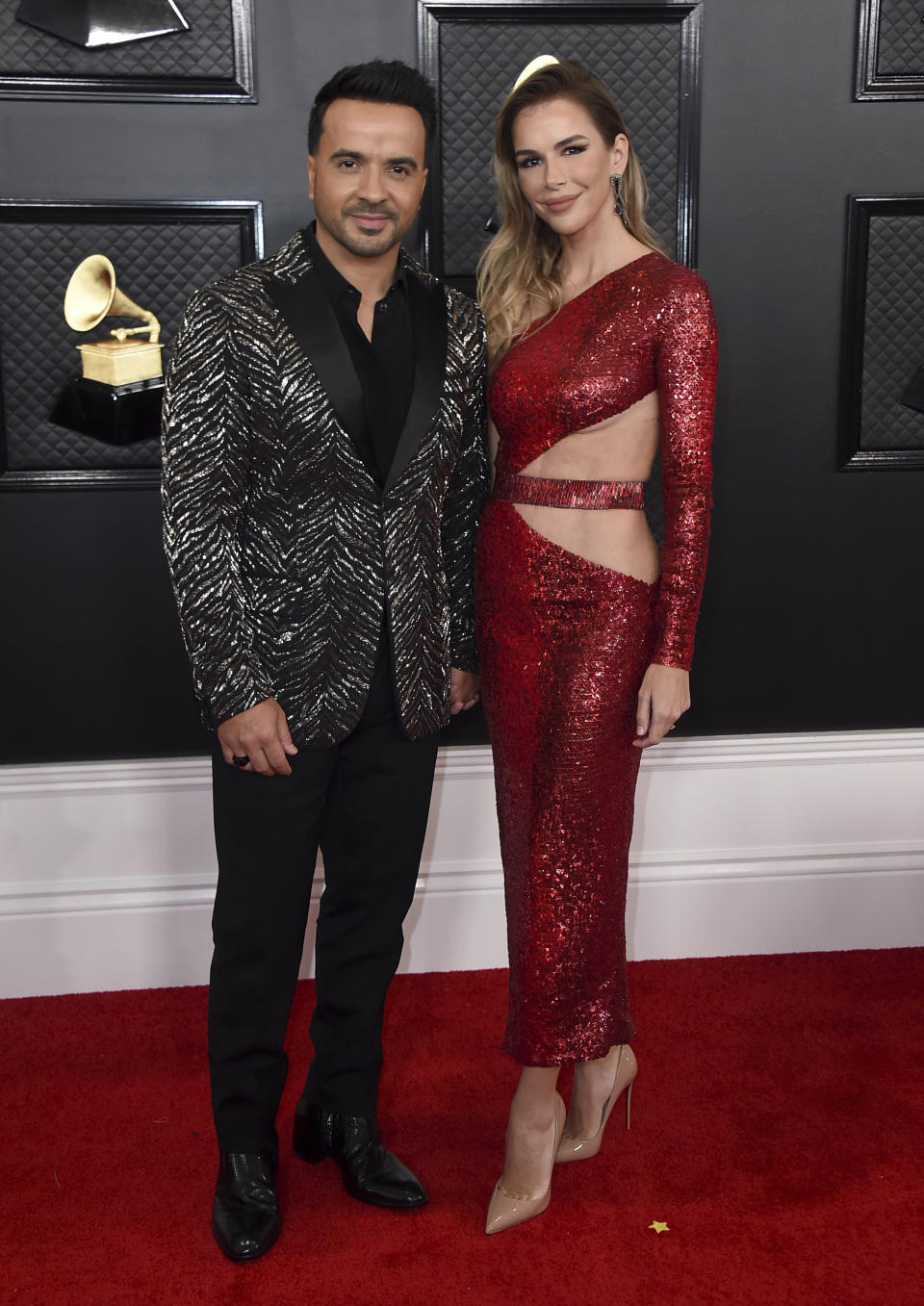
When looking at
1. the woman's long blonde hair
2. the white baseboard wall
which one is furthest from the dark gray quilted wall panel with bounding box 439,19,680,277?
the white baseboard wall

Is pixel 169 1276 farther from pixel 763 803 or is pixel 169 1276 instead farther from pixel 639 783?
pixel 763 803

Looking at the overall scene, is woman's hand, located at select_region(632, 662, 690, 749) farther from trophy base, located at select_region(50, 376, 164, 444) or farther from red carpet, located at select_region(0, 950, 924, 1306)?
trophy base, located at select_region(50, 376, 164, 444)

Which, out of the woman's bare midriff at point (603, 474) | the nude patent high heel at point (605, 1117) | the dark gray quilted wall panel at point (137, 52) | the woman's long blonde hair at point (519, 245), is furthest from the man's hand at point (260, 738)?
the dark gray quilted wall panel at point (137, 52)

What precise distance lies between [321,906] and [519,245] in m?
1.30

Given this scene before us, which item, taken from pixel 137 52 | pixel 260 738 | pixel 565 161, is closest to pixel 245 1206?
pixel 260 738

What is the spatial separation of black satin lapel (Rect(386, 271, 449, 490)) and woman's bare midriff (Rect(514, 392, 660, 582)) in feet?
0.75

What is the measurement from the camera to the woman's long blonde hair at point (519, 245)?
2.11 metres

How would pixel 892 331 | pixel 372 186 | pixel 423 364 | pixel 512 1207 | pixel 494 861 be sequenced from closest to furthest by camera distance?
pixel 372 186
pixel 423 364
pixel 512 1207
pixel 892 331
pixel 494 861

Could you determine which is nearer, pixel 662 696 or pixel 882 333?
pixel 662 696

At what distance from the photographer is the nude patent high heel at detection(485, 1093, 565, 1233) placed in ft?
7.06

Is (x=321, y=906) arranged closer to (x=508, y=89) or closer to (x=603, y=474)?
(x=603, y=474)

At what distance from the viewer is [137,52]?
2.57 meters

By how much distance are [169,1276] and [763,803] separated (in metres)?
1.79

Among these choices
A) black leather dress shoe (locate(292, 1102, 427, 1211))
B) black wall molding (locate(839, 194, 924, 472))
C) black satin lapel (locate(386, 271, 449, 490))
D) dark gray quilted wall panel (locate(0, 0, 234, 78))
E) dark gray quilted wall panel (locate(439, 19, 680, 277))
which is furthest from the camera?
black wall molding (locate(839, 194, 924, 472))
